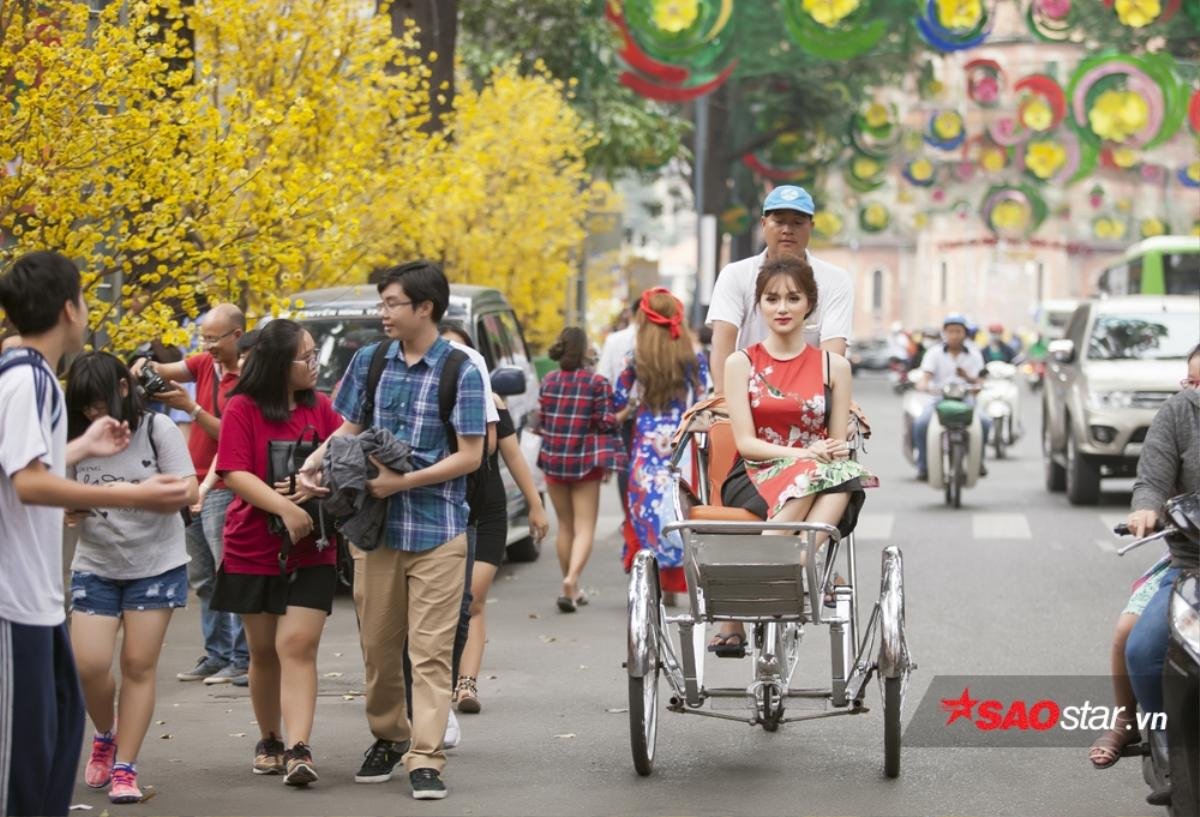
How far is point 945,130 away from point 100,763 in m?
30.1

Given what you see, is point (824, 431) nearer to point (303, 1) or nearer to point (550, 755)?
point (550, 755)

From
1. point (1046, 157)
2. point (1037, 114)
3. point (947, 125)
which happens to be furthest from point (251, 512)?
point (947, 125)

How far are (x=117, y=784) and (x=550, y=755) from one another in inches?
69.9

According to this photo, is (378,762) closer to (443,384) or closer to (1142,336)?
(443,384)

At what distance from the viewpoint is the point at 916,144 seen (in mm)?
39156

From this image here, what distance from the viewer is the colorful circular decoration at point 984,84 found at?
3600cm

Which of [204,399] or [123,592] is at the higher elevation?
[204,399]

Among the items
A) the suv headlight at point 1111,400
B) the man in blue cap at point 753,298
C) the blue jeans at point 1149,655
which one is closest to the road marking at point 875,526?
the suv headlight at point 1111,400

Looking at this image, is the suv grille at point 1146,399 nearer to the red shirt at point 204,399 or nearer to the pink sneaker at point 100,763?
the red shirt at point 204,399

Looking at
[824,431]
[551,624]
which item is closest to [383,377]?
[824,431]

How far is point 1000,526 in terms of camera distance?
18.2 meters

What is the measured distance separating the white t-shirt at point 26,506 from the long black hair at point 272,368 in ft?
7.19

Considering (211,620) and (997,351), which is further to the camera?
(997,351)

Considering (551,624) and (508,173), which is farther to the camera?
(508,173)
